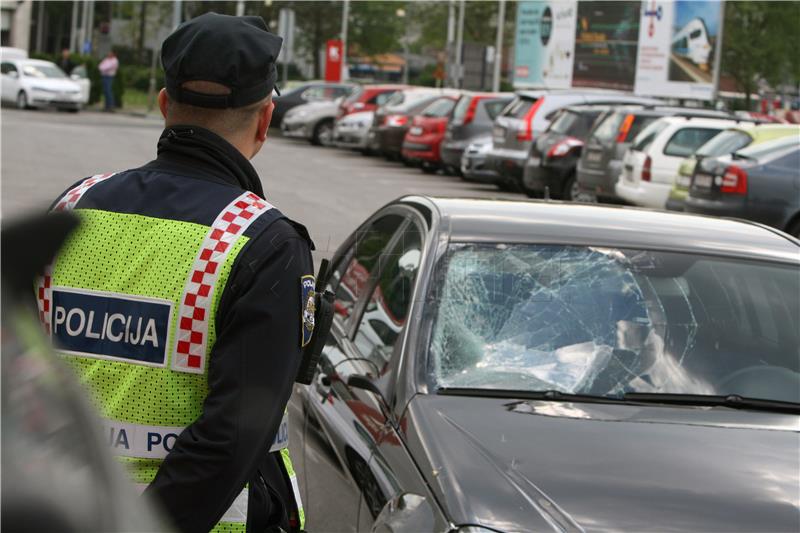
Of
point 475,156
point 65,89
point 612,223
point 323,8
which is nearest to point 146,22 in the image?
point 323,8

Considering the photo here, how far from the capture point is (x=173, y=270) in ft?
7.31

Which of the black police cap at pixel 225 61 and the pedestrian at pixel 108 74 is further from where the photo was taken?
the pedestrian at pixel 108 74

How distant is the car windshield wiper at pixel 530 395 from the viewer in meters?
4.04

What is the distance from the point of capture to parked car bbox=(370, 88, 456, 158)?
29297mm

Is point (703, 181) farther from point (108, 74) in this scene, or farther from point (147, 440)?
point (108, 74)

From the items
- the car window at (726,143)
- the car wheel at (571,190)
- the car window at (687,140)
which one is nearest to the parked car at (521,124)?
the car wheel at (571,190)

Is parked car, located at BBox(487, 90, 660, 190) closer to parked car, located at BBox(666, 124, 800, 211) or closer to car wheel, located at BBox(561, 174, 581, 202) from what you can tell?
car wheel, located at BBox(561, 174, 581, 202)

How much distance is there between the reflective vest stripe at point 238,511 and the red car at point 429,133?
81.1 feet

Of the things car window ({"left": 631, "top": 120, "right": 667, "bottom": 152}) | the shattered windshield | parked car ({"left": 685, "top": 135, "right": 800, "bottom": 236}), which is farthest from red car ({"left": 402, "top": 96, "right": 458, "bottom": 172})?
the shattered windshield

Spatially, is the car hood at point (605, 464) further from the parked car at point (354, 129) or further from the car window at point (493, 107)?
the parked car at point (354, 129)

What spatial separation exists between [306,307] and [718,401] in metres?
2.17

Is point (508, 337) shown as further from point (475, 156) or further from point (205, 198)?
point (475, 156)

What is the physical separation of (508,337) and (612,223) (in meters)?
0.68

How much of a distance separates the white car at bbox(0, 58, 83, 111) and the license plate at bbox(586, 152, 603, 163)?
968 inches
